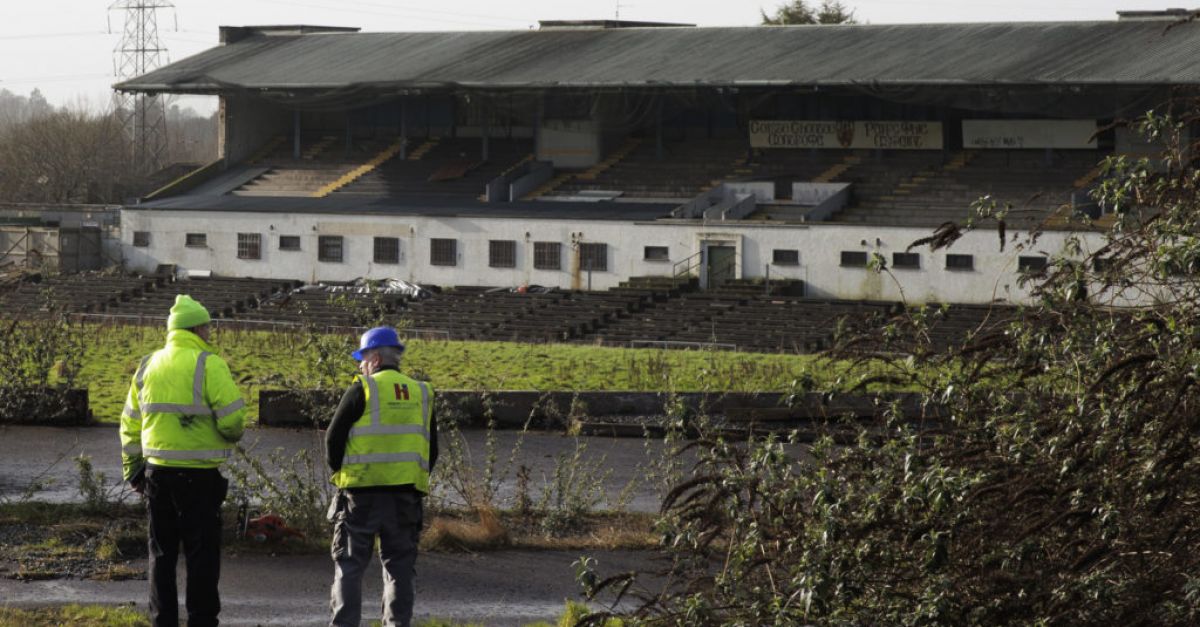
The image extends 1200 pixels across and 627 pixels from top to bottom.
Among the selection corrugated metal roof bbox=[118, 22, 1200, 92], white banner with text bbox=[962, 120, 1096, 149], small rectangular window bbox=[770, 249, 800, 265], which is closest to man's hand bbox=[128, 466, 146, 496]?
corrugated metal roof bbox=[118, 22, 1200, 92]

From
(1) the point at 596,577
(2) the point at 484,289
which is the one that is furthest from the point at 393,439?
(2) the point at 484,289

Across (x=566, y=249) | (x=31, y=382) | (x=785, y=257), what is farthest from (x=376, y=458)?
(x=566, y=249)

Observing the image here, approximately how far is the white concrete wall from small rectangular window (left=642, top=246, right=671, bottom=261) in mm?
141

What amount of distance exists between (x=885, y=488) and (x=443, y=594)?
211 inches

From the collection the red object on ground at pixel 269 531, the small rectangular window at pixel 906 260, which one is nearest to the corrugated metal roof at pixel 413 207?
the small rectangular window at pixel 906 260

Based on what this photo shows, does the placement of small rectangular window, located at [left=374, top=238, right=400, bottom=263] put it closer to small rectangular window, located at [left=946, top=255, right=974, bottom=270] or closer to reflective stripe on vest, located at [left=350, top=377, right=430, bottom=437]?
small rectangular window, located at [left=946, top=255, right=974, bottom=270]

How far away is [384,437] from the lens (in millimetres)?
11500

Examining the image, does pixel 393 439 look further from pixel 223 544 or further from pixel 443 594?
pixel 223 544

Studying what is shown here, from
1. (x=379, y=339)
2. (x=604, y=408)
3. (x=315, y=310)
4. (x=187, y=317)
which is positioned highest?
(x=187, y=317)

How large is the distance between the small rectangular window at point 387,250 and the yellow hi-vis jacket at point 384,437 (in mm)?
43032

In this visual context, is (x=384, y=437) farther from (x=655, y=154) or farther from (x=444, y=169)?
(x=444, y=169)

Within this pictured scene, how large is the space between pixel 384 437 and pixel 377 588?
298cm

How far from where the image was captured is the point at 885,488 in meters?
9.59

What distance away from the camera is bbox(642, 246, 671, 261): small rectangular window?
165ft
